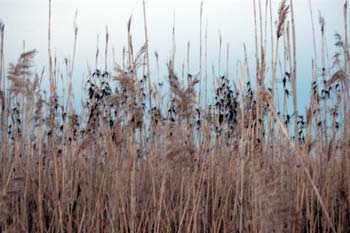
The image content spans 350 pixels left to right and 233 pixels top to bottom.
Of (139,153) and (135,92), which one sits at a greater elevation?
(135,92)

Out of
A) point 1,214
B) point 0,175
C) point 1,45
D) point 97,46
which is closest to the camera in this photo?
point 1,214

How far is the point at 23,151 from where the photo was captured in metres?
3.53

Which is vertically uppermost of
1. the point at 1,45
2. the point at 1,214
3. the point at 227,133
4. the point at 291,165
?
the point at 1,45

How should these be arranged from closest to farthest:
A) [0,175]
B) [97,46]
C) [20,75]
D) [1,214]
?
[1,214] < [20,75] < [0,175] < [97,46]

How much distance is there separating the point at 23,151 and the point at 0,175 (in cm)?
52

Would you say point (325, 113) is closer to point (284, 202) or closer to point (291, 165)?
point (291, 165)

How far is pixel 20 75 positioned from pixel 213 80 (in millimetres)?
1529

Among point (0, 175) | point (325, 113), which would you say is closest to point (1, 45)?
point (0, 175)

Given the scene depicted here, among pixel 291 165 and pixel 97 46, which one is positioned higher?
pixel 97 46

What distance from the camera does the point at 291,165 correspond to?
2.44 metres

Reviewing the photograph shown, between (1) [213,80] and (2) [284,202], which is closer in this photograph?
(2) [284,202]

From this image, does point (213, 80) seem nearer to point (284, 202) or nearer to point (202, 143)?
point (202, 143)

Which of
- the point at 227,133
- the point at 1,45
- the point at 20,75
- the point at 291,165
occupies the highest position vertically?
the point at 1,45

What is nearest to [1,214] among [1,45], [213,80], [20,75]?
[20,75]
